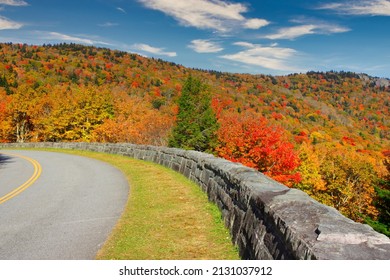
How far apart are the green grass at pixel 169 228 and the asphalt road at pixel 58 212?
424 mm

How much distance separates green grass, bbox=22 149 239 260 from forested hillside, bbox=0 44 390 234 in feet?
58.6

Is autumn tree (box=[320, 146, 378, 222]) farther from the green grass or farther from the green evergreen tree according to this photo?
the green grass

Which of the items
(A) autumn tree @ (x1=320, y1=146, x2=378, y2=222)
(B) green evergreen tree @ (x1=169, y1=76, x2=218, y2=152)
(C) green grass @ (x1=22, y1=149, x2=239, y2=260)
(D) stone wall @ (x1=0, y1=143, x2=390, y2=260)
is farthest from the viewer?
(A) autumn tree @ (x1=320, y1=146, x2=378, y2=222)

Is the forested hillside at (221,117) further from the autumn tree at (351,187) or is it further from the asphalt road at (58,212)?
the asphalt road at (58,212)

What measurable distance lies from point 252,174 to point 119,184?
25.7 ft

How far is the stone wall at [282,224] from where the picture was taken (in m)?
3.36

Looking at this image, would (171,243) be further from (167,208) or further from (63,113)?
(63,113)

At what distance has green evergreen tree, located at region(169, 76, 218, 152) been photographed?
4534 cm

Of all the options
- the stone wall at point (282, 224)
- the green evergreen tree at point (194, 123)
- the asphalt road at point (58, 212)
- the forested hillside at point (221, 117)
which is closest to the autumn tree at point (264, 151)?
the forested hillside at point (221, 117)

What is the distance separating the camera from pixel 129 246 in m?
6.75

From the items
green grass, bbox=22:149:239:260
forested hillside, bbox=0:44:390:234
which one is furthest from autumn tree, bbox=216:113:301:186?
green grass, bbox=22:149:239:260

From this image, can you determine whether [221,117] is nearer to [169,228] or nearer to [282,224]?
[169,228]

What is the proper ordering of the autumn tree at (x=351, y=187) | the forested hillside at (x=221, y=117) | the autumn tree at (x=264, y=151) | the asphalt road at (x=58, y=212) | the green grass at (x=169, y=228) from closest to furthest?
1. the green grass at (x=169, y=228)
2. the asphalt road at (x=58, y=212)
3. the autumn tree at (x=264, y=151)
4. the forested hillside at (x=221, y=117)
5. the autumn tree at (x=351, y=187)

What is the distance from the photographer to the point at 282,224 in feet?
13.8
